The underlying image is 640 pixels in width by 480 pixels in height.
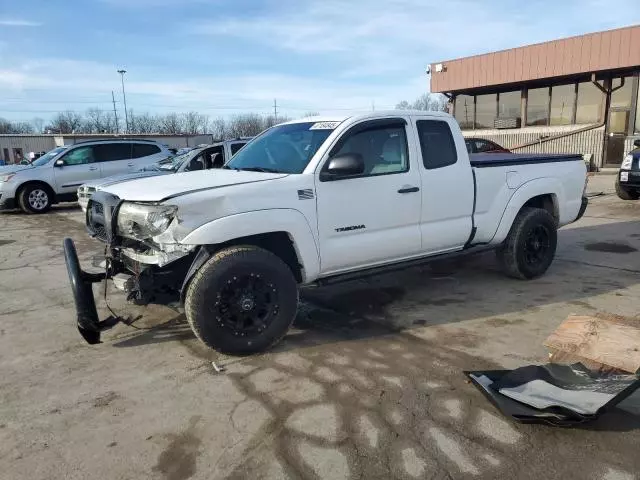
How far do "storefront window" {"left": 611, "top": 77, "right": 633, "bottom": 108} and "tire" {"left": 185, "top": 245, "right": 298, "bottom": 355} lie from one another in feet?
68.9

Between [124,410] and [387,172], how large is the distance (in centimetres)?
287

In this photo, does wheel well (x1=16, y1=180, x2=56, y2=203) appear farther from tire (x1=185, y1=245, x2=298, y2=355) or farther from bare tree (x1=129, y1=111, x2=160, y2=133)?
bare tree (x1=129, y1=111, x2=160, y2=133)

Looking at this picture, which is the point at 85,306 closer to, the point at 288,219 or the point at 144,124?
the point at 288,219

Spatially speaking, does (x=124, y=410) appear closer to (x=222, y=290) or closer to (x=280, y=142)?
(x=222, y=290)

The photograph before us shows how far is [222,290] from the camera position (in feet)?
12.4

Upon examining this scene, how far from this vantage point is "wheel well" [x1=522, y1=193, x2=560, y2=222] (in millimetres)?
6164

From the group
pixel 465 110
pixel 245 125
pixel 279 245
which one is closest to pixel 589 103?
pixel 465 110

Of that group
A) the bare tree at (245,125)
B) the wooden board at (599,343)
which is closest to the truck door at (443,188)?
the wooden board at (599,343)

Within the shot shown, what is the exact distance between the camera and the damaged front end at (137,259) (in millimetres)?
3723

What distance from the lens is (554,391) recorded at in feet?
10.2

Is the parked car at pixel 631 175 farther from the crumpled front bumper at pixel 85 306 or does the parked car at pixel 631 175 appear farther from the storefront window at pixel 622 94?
the crumpled front bumper at pixel 85 306

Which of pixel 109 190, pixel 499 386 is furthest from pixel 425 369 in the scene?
pixel 109 190

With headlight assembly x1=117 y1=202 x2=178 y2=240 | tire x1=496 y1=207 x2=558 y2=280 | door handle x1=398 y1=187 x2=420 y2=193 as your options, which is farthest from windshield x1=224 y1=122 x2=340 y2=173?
tire x1=496 y1=207 x2=558 y2=280

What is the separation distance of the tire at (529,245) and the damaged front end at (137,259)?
12.1ft
